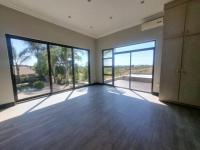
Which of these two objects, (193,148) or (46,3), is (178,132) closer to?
(193,148)

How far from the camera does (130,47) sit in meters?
4.97

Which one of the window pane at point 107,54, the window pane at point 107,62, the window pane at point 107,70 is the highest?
the window pane at point 107,54

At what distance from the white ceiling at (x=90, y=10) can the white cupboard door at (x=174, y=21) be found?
42cm

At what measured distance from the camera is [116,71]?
5.81 metres

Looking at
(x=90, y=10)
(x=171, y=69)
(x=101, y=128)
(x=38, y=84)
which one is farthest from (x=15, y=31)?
(x=171, y=69)

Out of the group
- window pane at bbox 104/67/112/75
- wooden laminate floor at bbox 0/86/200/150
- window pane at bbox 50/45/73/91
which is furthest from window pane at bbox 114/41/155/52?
window pane at bbox 50/45/73/91

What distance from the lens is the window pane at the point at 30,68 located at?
3.51 metres

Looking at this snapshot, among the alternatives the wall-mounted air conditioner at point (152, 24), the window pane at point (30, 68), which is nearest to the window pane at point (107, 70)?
the wall-mounted air conditioner at point (152, 24)

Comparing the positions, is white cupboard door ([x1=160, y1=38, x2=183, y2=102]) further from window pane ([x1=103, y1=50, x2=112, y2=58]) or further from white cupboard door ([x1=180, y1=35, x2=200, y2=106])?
window pane ([x1=103, y1=50, x2=112, y2=58])

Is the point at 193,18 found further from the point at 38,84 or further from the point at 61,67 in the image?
the point at 38,84

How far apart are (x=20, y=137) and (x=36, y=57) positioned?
3.04m

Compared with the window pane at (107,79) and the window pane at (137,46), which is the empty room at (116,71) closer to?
→ the window pane at (137,46)

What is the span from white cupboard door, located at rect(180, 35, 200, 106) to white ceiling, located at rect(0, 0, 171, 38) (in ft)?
5.21

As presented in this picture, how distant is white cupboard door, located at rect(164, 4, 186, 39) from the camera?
294cm
